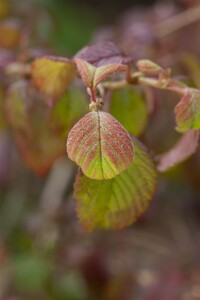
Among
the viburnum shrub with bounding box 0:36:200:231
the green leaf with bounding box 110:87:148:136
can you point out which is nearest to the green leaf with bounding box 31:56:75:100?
the viburnum shrub with bounding box 0:36:200:231

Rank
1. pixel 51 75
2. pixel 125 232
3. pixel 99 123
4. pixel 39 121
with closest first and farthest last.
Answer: pixel 99 123 → pixel 51 75 → pixel 39 121 → pixel 125 232

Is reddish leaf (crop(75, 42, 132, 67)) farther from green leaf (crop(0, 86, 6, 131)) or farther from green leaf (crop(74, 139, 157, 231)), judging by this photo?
green leaf (crop(0, 86, 6, 131))

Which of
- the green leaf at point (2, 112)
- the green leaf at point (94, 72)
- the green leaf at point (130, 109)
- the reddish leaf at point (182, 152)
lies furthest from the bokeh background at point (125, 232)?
the green leaf at point (94, 72)

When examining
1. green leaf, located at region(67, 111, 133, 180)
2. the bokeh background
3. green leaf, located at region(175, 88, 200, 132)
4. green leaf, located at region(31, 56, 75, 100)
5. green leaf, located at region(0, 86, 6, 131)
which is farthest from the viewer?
the bokeh background

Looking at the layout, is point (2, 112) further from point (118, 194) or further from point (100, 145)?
point (100, 145)

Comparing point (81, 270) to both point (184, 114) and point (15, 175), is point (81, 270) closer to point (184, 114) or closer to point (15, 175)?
point (15, 175)

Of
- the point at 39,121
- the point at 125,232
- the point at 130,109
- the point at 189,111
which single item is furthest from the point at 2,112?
the point at 125,232

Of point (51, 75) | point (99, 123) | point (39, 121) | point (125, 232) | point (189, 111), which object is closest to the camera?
point (99, 123)
